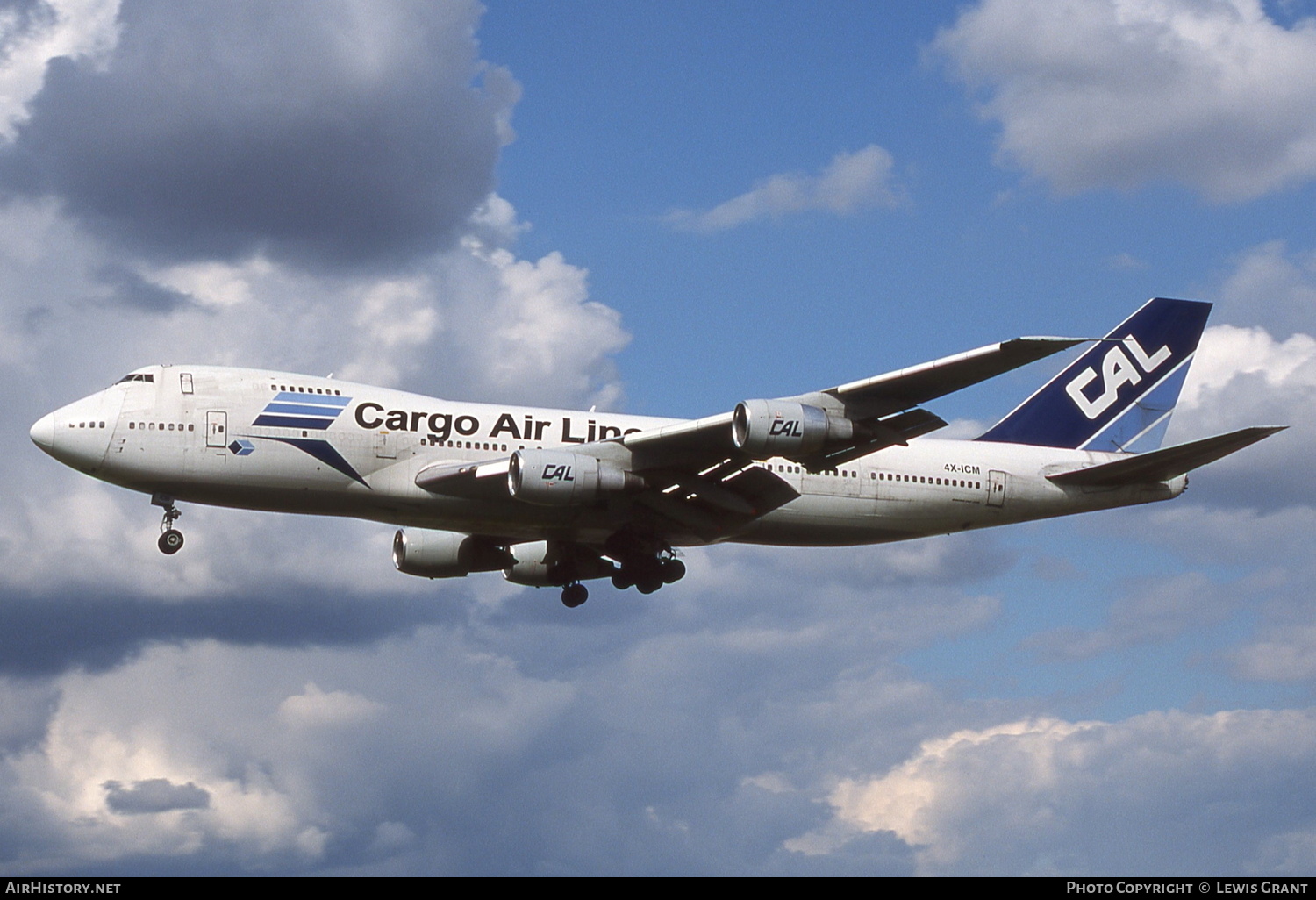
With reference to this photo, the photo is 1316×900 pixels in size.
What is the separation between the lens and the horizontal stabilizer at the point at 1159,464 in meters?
37.0

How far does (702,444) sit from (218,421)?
12.6 m

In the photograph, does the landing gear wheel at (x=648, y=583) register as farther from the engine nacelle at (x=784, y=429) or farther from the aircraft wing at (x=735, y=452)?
the engine nacelle at (x=784, y=429)

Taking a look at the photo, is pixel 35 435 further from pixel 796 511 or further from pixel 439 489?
pixel 796 511

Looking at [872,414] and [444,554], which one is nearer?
→ [872,414]

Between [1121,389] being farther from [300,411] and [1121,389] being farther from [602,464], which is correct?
[300,411]

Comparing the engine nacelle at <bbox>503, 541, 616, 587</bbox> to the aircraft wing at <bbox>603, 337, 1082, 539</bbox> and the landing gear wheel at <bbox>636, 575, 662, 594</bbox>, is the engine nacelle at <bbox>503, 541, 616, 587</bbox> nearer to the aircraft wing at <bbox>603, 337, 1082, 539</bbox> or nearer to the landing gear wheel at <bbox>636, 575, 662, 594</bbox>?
the landing gear wheel at <bbox>636, 575, 662, 594</bbox>

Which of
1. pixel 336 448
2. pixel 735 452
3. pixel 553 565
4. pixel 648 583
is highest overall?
pixel 336 448

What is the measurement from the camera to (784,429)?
1350 inches

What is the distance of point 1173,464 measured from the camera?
1604 inches

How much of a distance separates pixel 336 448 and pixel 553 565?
10082mm

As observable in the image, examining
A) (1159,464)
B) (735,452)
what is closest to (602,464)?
(735,452)

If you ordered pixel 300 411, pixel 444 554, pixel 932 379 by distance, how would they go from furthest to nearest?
pixel 444 554 < pixel 300 411 < pixel 932 379

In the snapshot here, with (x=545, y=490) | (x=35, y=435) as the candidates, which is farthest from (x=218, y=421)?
(x=545, y=490)

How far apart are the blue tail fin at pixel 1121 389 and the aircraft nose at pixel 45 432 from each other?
27502mm
